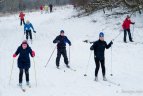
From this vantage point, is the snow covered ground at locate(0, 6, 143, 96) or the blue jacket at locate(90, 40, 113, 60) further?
the blue jacket at locate(90, 40, 113, 60)

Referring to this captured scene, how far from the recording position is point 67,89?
47.9 feet

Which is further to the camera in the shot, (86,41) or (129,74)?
(86,41)

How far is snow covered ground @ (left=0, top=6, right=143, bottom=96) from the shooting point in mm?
14469

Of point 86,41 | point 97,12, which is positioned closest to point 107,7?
point 97,12

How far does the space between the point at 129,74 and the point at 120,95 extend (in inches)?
159

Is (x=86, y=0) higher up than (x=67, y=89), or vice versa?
(x=86, y=0)

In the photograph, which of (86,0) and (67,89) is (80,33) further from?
(67,89)

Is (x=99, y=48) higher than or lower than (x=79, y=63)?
higher

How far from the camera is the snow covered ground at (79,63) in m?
14.5

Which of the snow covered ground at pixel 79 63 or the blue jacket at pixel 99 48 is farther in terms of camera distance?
the blue jacket at pixel 99 48

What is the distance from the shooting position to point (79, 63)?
20.2 meters

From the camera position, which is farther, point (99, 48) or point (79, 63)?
point (79, 63)

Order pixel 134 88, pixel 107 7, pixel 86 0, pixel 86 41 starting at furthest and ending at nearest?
pixel 86 0, pixel 107 7, pixel 86 41, pixel 134 88

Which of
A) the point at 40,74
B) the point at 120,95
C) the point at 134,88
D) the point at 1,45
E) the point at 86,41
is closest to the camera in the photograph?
the point at 120,95
